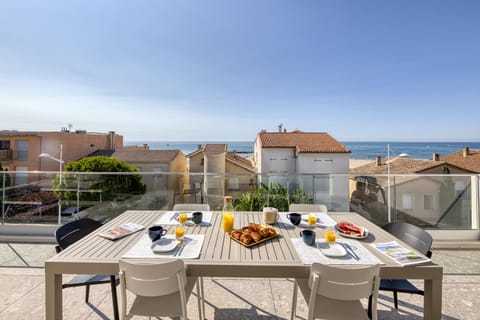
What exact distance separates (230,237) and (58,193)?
3848 mm

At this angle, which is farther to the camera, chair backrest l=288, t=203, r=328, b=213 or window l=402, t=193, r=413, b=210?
window l=402, t=193, r=413, b=210

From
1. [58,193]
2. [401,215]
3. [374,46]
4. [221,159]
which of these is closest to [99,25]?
[58,193]

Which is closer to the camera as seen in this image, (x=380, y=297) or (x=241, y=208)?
(x=380, y=297)

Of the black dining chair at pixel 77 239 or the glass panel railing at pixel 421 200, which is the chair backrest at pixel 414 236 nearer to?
the glass panel railing at pixel 421 200

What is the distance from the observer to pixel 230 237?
1.61 m

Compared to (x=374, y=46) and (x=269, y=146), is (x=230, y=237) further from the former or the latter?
(x=269, y=146)

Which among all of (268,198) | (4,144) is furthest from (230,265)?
(4,144)

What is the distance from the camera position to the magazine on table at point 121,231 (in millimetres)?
1615

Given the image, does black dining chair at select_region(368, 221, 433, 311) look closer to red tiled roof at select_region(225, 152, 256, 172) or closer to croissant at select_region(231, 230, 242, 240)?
croissant at select_region(231, 230, 242, 240)

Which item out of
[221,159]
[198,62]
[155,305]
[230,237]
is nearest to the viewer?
[155,305]

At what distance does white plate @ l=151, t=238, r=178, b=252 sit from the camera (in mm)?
1367

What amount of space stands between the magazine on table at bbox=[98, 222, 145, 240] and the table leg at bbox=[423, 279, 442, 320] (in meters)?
2.05

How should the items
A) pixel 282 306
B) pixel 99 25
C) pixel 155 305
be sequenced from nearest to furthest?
pixel 155 305
pixel 282 306
pixel 99 25

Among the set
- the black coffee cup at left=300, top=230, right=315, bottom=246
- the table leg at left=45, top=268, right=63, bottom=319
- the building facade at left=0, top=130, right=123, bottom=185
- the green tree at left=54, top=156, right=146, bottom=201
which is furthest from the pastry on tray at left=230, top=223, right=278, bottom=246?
the building facade at left=0, top=130, right=123, bottom=185
